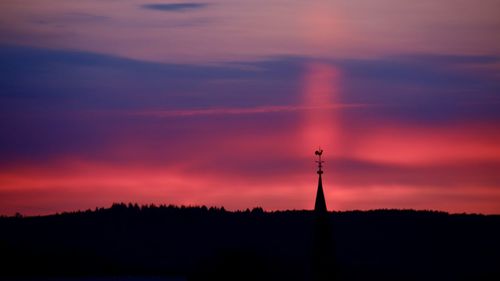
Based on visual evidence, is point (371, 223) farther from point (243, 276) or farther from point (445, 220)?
point (243, 276)

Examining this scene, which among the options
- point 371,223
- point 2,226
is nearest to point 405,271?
point 371,223

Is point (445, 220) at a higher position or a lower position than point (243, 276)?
higher

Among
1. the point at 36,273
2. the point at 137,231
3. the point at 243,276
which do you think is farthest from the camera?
the point at 137,231

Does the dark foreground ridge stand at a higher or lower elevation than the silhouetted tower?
higher

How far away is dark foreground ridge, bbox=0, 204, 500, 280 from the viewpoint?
122938 mm

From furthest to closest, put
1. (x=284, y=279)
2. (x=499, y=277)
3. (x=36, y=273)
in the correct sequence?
1. (x=36, y=273)
2. (x=499, y=277)
3. (x=284, y=279)

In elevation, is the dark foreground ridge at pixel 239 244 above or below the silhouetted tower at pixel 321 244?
above

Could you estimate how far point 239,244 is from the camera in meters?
126

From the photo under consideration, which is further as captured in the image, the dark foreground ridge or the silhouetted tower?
the dark foreground ridge

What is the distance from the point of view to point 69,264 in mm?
134750

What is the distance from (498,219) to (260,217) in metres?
26.2

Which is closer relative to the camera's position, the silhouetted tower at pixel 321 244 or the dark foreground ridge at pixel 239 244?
the silhouetted tower at pixel 321 244

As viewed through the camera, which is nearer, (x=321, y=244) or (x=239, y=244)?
(x=321, y=244)

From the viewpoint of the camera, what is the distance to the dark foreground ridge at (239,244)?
123 meters
